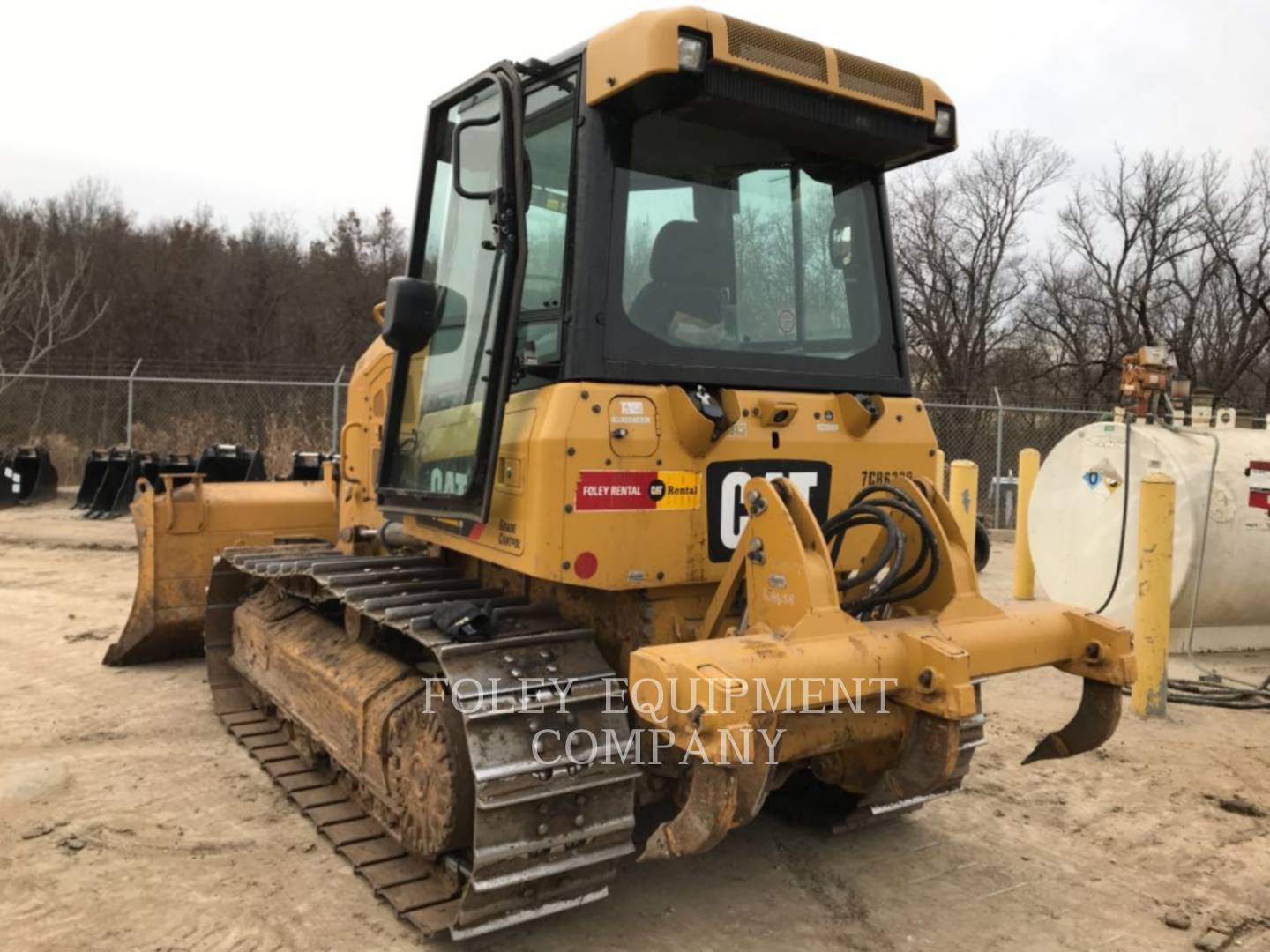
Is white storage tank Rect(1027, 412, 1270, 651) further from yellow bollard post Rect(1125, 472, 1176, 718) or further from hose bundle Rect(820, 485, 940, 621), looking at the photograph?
hose bundle Rect(820, 485, 940, 621)

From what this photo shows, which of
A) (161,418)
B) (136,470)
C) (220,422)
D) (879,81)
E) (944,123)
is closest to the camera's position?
(879,81)

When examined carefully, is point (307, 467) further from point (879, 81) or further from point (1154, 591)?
point (879, 81)

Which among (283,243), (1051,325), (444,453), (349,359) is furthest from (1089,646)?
(283,243)

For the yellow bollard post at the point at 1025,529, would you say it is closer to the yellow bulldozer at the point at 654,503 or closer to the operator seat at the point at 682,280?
the yellow bulldozer at the point at 654,503

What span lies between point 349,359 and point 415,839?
31348 millimetres

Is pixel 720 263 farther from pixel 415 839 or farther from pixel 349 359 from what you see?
pixel 349 359

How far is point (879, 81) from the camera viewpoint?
364 centimetres

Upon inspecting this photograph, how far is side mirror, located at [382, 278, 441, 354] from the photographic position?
3566mm

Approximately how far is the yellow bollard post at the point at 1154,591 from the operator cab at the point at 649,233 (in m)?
Result: 2.72

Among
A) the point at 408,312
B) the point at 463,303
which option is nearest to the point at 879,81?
the point at 463,303

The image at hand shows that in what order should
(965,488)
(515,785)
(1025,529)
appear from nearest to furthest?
1. (515,785)
2. (965,488)
3. (1025,529)

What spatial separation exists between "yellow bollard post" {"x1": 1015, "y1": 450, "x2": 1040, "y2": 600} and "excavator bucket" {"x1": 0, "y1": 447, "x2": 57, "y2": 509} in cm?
1432

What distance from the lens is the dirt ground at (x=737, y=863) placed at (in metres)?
3.32

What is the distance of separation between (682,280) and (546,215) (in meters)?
0.54
